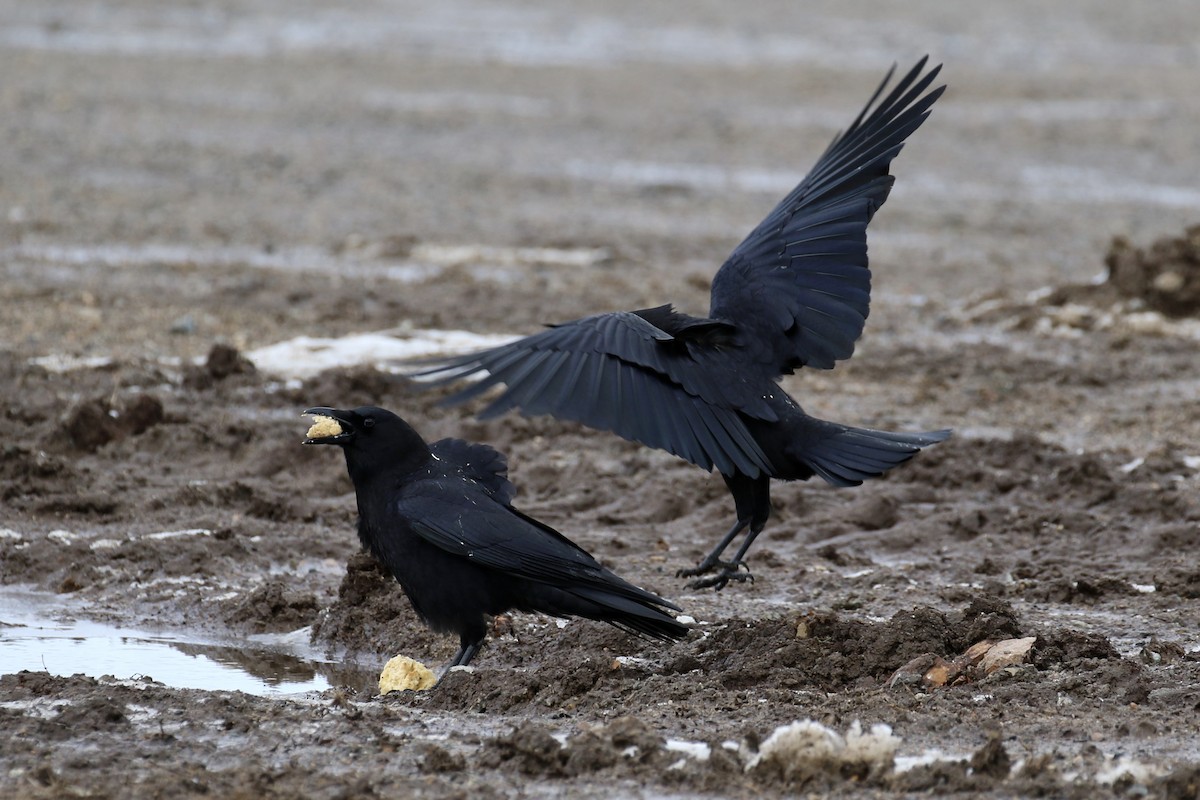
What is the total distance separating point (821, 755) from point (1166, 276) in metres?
8.15

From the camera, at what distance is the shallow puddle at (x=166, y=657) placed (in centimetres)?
593

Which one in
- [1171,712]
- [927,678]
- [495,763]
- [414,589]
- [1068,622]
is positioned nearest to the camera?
[495,763]

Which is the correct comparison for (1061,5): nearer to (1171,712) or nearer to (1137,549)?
(1137,549)

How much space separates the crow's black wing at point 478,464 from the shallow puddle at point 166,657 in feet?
2.68

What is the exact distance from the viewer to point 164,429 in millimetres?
8523

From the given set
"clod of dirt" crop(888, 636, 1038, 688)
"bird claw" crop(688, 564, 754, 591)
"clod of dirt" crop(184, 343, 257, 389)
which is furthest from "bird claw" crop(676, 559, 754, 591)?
"clod of dirt" crop(184, 343, 257, 389)

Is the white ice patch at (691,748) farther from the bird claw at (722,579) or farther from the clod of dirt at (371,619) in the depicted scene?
the clod of dirt at (371,619)

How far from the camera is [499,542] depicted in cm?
561

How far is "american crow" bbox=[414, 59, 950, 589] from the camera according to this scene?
5363 millimetres

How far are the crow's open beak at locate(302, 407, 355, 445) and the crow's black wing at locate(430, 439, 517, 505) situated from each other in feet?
1.15

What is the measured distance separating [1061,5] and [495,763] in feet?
108

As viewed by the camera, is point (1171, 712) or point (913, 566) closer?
point (1171, 712)

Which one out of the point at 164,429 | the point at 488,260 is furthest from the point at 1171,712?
the point at 488,260

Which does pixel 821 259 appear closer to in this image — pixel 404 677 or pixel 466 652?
pixel 466 652
